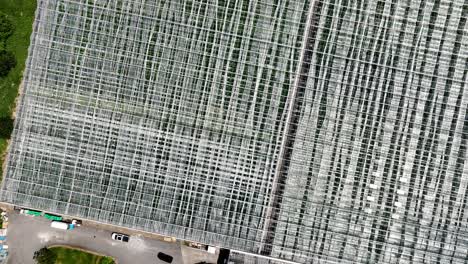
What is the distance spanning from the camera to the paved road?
2124 inches

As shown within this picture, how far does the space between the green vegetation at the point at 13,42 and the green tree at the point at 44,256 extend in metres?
13.9

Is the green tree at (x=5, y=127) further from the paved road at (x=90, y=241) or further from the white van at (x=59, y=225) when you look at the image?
the white van at (x=59, y=225)

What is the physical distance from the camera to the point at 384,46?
151 feet

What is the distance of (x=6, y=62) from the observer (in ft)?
172

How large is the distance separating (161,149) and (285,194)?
51.6ft

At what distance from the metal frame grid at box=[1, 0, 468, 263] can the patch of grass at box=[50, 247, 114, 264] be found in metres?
9.77

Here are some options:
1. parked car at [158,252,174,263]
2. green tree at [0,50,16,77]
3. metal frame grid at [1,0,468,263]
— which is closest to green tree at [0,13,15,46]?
green tree at [0,50,16,77]

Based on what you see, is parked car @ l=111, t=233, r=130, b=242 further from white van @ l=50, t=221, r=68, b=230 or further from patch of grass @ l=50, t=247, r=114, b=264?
white van @ l=50, t=221, r=68, b=230

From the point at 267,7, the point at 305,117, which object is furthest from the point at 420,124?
the point at 267,7

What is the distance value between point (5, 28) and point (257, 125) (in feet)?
120

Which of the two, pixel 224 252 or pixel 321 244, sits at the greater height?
pixel 321 244

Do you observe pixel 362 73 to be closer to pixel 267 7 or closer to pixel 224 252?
pixel 267 7

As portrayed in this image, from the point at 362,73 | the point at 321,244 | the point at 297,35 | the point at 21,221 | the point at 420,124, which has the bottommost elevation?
the point at 21,221

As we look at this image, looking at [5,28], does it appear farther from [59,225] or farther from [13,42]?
[59,225]
